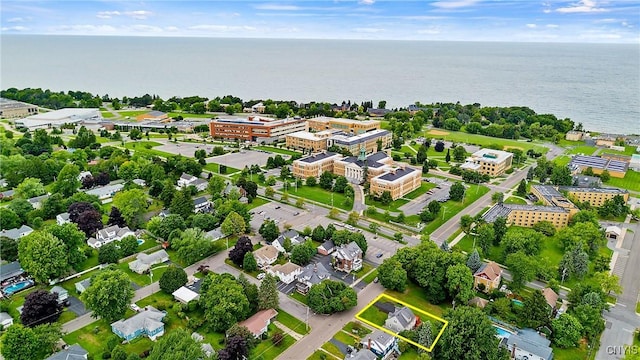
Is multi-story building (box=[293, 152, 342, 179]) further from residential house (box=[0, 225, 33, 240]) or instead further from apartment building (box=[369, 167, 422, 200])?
residential house (box=[0, 225, 33, 240])

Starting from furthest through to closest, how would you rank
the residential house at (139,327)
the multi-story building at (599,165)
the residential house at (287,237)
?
1. the multi-story building at (599,165)
2. the residential house at (287,237)
3. the residential house at (139,327)

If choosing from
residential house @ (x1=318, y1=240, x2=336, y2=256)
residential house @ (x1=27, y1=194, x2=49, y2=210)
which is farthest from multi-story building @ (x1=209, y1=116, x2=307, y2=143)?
residential house @ (x1=318, y1=240, x2=336, y2=256)

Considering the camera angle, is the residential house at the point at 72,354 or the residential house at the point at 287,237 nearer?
the residential house at the point at 72,354

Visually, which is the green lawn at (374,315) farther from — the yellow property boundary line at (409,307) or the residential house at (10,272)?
the residential house at (10,272)

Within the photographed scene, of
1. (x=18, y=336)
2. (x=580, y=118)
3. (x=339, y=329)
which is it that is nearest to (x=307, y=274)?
(x=339, y=329)

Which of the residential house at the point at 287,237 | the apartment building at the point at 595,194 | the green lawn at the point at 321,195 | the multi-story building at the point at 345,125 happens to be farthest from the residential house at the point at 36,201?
the apartment building at the point at 595,194
